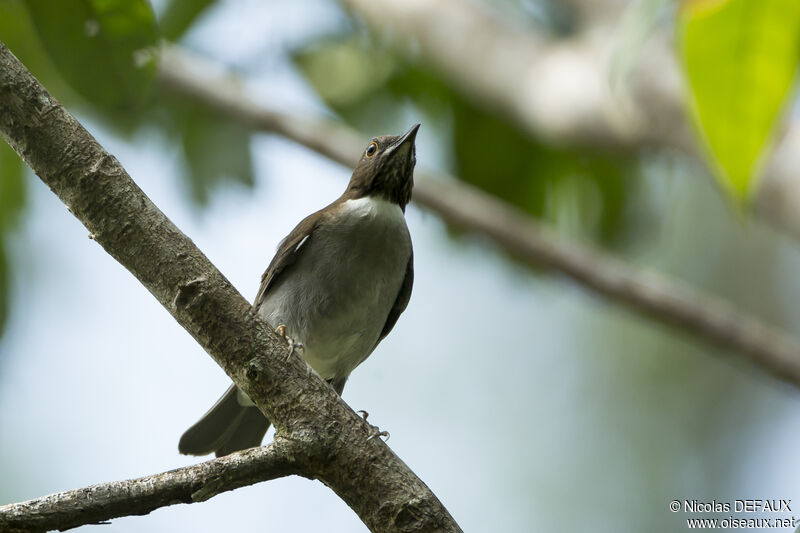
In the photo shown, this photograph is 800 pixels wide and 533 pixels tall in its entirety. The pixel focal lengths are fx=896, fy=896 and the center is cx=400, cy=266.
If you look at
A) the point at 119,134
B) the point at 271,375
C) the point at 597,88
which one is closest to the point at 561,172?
the point at 597,88

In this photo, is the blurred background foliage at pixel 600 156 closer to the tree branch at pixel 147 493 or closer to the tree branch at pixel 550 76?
the tree branch at pixel 550 76

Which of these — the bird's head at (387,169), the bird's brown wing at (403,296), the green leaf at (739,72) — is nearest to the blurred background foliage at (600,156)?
the green leaf at (739,72)

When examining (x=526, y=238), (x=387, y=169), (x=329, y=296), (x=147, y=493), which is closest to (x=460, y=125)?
(x=526, y=238)

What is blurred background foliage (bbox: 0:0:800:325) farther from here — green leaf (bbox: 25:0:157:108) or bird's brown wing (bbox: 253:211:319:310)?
bird's brown wing (bbox: 253:211:319:310)

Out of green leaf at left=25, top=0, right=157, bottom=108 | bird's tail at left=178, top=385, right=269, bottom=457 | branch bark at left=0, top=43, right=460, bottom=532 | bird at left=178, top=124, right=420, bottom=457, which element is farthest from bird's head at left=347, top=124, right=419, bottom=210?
branch bark at left=0, top=43, right=460, bottom=532

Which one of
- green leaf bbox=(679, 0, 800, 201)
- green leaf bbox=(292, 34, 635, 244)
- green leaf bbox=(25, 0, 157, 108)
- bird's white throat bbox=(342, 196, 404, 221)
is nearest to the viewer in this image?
green leaf bbox=(679, 0, 800, 201)

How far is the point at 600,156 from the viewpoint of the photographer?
595 centimetres

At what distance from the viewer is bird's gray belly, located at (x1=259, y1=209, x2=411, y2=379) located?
4.69m

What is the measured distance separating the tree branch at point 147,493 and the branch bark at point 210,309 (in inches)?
1.6

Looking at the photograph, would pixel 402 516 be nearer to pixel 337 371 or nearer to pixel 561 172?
pixel 337 371

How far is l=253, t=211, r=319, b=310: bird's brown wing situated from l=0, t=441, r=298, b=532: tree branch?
2.18 metres

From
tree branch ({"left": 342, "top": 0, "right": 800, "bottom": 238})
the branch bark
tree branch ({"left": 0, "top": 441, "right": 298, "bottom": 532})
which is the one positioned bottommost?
tree branch ({"left": 0, "top": 441, "right": 298, "bottom": 532})

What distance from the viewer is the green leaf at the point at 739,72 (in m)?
2.29

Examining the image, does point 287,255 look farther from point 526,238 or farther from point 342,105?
point 342,105
